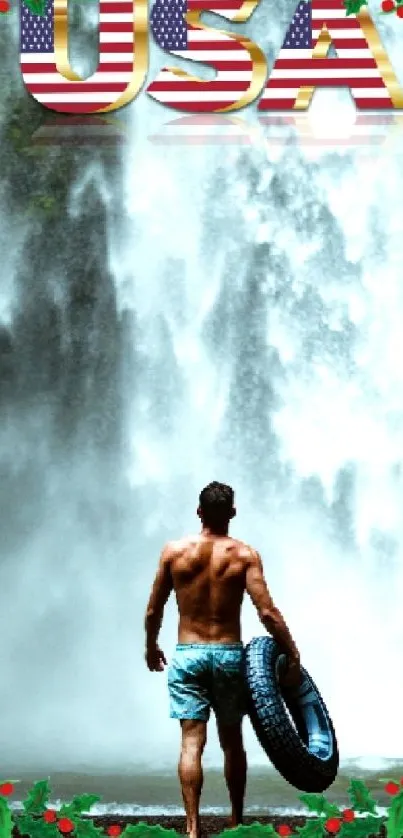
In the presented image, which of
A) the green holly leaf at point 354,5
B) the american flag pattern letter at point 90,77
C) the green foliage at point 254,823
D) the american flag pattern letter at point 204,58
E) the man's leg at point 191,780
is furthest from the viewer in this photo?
the american flag pattern letter at point 204,58

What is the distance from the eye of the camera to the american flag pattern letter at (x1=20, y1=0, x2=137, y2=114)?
11.6 metres

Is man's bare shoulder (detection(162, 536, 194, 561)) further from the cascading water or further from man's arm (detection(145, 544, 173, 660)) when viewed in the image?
the cascading water

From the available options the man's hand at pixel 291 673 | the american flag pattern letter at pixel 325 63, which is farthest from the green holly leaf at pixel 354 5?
the man's hand at pixel 291 673

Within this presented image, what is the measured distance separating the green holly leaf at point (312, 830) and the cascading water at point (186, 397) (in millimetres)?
12278

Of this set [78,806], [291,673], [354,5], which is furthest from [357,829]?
[354,5]

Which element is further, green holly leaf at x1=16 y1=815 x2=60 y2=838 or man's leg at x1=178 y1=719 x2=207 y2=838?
green holly leaf at x1=16 y1=815 x2=60 y2=838

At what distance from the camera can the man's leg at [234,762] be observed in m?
5.81

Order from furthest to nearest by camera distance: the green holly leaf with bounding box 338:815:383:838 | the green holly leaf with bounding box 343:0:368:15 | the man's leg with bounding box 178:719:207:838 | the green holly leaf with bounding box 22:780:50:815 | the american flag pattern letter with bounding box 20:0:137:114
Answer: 1. the american flag pattern letter with bounding box 20:0:137:114
2. the green holly leaf with bounding box 343:0:368:15
3. the green holly leaf with bounding box 22:780:50:815
4. the green holly leaf with bounding box 338:815:383:838
5. the man's leg with bounding box 178:719:207:838

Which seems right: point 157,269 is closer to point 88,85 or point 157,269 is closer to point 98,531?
point 98,531

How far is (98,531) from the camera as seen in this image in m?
18.5

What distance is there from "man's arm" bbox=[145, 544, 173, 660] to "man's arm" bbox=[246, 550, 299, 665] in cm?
34

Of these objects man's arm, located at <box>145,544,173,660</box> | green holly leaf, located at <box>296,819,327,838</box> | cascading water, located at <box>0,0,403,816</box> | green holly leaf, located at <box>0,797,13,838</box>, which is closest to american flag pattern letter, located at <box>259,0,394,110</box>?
cascading water, located at <box>0,0,403,816</box>

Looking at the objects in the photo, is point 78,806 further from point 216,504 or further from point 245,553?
point 216,504

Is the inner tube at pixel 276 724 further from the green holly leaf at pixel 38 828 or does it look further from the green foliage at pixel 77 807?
the green holly leaf at pixel 38 828
